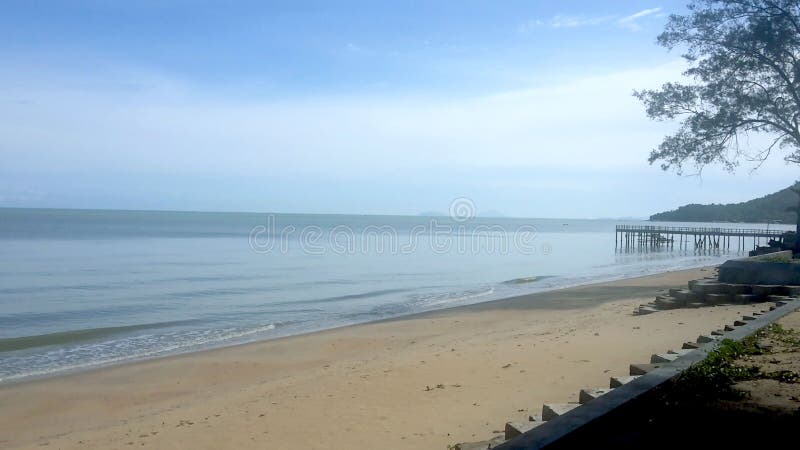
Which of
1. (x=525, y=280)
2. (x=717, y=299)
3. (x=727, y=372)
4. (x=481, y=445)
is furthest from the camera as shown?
(x=525, y=280)

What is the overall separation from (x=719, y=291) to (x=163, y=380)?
11.2m

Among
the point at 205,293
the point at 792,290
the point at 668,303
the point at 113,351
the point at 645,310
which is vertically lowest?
the point at 113,351

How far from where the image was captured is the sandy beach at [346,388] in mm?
6836

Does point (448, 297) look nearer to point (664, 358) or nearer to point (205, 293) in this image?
point (205, 293)

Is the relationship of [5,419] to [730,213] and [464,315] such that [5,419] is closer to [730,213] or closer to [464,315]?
[464,315]

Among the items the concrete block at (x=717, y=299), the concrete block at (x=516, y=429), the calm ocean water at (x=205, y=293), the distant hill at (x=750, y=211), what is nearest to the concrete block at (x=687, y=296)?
the concrete block at (x=717, y=299)

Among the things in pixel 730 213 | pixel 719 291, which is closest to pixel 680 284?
pixel 719 291

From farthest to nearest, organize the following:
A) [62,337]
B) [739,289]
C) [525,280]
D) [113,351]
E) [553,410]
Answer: [525,280] → [62,337] → [739,289] → [113,351] → [553,410]

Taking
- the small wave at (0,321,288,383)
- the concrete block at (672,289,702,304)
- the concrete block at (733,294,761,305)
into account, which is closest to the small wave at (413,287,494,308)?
the small wave at (0,321,288,383)

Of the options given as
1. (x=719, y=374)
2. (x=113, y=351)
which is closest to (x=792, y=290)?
(x=719, y=374)

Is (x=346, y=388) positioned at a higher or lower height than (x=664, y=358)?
lower

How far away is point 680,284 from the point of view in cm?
2298

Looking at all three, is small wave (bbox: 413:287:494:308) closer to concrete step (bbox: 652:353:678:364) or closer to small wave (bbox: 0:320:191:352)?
small wave (bbox: 0:320:191:352)

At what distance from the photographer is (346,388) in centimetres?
879
